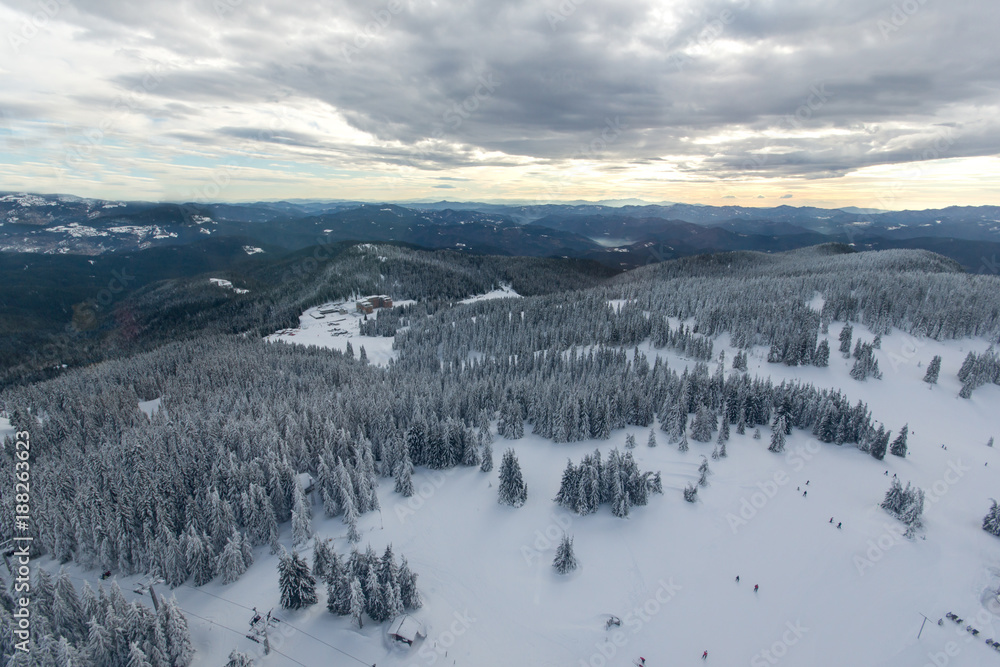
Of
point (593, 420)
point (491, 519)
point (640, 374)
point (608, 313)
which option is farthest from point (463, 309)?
point (491, 519)

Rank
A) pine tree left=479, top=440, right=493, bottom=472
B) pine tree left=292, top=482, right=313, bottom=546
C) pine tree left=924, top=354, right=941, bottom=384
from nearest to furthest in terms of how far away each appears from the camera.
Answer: pine tree left=292, top=482, right=313, bottom=546 < pine tree left=479, top=440, right=493, bottom=472 < pine tree left=924, top=354, right=941, bottom=384

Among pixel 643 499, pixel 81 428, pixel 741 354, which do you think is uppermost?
pixel 741 354

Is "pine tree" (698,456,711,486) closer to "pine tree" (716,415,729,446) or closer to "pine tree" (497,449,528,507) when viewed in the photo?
"pine tree" (716,415,729,446)

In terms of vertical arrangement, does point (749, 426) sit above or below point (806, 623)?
above

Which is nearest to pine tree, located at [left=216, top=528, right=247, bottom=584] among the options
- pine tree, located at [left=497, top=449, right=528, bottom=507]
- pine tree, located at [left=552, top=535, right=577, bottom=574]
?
pine tree, located at [left=497, top=449, right=528, bottom=507]

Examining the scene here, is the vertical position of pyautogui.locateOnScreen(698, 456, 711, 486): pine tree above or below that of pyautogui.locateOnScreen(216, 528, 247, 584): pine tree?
above

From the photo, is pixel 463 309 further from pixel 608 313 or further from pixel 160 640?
pixel 160 640

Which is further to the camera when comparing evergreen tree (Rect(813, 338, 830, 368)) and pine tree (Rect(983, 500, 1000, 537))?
evergreen tree (Rect(813, 338, 830, 368))

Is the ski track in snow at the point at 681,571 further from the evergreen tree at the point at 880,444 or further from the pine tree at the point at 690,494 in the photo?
the evergreen tree at the point at 880,444
